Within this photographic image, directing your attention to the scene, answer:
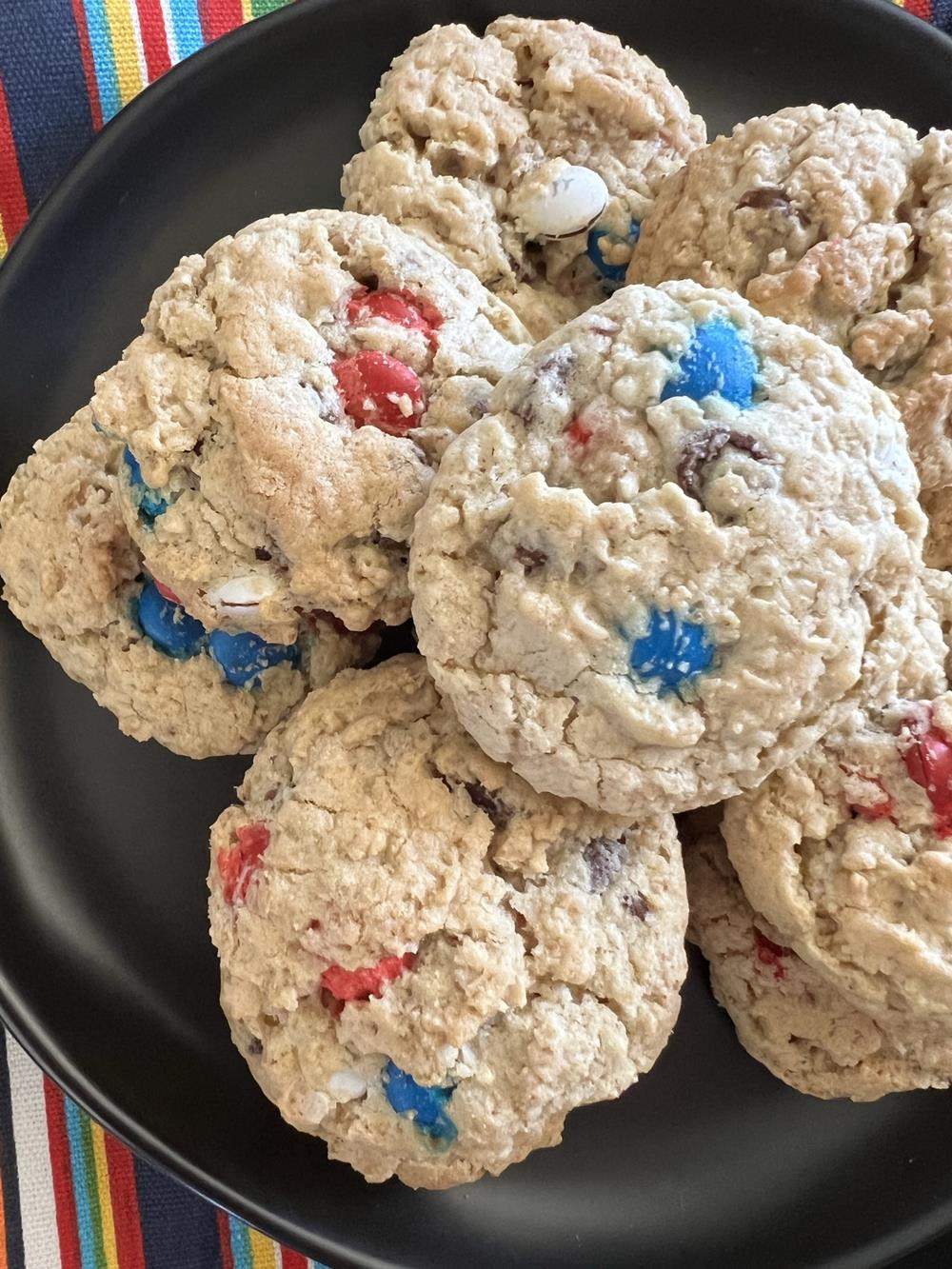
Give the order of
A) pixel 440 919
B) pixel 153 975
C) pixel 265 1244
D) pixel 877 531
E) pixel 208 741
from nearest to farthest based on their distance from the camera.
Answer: pixel 877 531, pixel 440 919, pixel 208 741, pixel 153 975, pixel 265 1244

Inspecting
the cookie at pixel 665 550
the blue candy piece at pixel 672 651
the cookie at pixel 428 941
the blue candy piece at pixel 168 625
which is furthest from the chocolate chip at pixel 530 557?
the blue candy piece at pixel 168 625

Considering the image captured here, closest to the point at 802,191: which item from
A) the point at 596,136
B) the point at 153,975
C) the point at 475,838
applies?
the point at 596,136

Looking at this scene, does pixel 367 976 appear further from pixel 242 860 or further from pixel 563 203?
pixel 563 203

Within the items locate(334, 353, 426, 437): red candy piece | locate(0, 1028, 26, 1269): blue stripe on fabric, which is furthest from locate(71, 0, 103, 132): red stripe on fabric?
locate(0, 1028, 26, 1269): blue stripe on fabric

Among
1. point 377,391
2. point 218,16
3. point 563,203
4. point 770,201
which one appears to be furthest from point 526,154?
point 218,16

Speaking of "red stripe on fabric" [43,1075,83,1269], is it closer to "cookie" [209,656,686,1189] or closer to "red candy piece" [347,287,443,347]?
"cookie" [209,656,686,1189]

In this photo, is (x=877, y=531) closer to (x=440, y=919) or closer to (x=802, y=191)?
(x=802, y=191)
